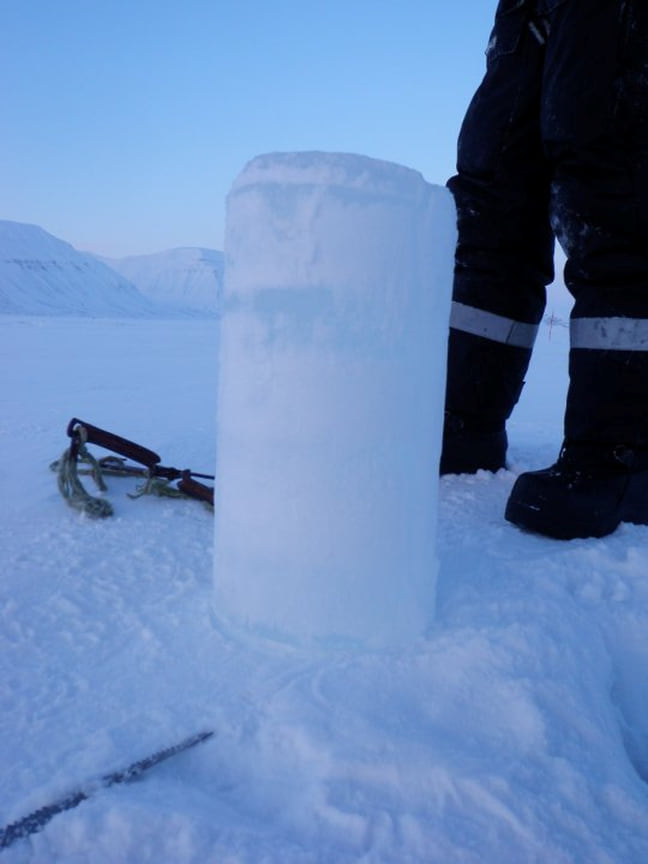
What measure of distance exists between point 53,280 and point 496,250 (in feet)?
203

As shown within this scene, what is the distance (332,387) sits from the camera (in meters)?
0.75

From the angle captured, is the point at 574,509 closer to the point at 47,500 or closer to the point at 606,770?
the point at 606,770

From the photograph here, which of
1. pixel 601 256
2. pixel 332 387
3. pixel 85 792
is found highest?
pixel 601 256

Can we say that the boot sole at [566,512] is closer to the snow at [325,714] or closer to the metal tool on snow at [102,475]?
the snow at [325,714]

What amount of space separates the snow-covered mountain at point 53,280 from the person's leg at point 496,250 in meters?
50.5

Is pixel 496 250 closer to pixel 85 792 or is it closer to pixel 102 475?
pixel 102 475

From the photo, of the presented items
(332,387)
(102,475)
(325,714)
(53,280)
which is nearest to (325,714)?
(325,714)

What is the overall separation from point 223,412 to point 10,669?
388 millimetres

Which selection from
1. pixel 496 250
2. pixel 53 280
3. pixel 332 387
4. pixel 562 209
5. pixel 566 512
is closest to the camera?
pixel 332 387

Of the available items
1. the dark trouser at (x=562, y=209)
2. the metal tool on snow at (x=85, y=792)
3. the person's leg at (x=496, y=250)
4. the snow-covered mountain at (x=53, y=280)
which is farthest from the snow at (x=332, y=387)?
the snow-covered mountain at (x=53, y=280)

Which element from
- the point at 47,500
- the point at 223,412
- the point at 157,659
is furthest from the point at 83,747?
the point at 47,500

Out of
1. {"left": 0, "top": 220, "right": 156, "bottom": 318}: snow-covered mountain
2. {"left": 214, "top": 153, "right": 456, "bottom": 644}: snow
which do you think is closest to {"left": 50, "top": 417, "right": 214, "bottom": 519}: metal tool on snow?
{"left": 214, "top": 153, "right": 456, "bottom": 644}: snow

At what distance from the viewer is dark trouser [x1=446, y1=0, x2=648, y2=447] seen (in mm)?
1275

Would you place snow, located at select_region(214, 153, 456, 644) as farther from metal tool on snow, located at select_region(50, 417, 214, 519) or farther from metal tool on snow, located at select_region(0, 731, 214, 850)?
metal tool on snow, located at select_region(50, 417, 214, 519)
